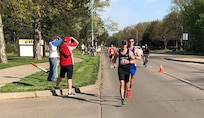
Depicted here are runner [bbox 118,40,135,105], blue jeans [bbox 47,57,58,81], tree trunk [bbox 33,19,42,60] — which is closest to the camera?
runner [bbox 118,40,135,105]

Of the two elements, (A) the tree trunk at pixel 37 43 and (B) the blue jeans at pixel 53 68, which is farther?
(A) the tree trunk at pixel 37 43

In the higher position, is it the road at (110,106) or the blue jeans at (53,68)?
the blue jeans at (53,68)

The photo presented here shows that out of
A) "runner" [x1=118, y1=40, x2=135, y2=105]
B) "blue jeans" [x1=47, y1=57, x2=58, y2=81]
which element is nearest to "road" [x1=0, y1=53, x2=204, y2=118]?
"runner" [x1=118, y1=40, x2=135, y2=105]

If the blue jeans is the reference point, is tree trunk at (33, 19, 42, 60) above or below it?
above

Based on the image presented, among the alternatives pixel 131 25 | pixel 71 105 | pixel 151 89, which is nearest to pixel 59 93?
pixel 71 105

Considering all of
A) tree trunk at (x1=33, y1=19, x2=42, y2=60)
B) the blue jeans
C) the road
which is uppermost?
tree trunk at (x1=33, y1=19, x2=42, y2=60)

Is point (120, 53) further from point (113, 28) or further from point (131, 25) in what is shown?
point (131, 25)

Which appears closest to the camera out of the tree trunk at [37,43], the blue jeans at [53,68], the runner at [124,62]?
the runner at [124,62]

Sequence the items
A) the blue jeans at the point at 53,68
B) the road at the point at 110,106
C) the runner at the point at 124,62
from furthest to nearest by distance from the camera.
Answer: the blue jeans at the point at 53,68
the runner at the point at 124,62
the road at the point at 110,106

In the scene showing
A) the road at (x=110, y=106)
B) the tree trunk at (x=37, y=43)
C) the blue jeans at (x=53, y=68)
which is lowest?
the road at (x=110, y=106)

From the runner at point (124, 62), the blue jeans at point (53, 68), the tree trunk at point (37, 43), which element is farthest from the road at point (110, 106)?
the tree trunk at point (37, 43)

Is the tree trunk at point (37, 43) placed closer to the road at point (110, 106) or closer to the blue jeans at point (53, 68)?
the blue jeans at point (53, 68)

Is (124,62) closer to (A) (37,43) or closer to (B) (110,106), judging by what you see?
(B) (110,106)

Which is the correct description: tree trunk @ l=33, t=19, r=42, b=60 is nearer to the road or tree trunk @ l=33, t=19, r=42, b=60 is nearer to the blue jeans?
the blue jeans
